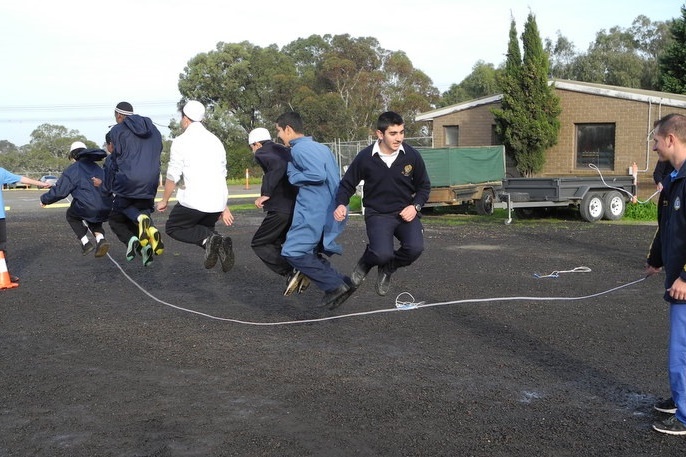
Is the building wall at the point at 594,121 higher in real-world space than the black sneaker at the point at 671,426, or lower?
higher

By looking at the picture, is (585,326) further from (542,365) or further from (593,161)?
(593,161)

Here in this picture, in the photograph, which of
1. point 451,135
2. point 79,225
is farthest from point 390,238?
point 451,135

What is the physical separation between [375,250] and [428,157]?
51.2 ft

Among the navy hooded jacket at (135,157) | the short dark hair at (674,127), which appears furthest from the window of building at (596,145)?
the short dark hair at (674,127)

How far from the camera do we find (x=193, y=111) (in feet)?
27.2

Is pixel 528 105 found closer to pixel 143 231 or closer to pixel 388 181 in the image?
pixel 388 181

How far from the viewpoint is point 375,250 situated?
25.1 ft

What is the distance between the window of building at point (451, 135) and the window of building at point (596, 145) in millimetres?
5312

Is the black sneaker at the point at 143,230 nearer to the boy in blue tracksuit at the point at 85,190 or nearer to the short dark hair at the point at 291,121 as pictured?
the boy in blue tracksuit at the point at 85,190

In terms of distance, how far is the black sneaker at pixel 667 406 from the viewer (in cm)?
515

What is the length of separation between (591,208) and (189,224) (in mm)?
15661

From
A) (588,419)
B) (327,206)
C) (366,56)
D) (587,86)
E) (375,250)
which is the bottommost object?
(588,419)

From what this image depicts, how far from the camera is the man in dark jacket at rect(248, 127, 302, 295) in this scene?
8.01 m

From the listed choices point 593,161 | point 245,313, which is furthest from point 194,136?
point 593,161
